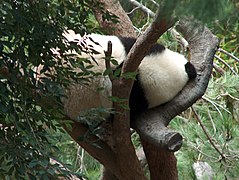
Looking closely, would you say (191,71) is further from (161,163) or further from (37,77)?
(37,77)

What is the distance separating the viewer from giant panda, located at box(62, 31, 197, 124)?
188cm

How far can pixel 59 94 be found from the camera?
4.04 ft

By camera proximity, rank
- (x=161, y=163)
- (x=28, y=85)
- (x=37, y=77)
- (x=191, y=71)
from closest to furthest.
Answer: (x=28, y=85)
(x=37, y=77)
(x=191, y=71)
(x=161, y=163)

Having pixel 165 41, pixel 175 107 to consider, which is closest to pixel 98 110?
pixel 175 107

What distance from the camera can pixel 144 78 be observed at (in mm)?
1946

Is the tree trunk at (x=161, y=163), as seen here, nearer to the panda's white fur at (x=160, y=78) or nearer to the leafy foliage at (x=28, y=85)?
the panda's white fur at (x=160, y=78)

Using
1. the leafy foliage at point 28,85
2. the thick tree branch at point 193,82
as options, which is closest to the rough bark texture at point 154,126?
the thick tree branch at point 193,82

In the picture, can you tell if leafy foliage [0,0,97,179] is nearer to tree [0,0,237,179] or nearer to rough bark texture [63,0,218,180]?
tree [0,0,237,179]

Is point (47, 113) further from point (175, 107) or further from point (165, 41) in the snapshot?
Answer: point (165, 41)

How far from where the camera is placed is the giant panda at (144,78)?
1.88 meters

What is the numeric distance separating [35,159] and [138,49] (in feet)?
1.38

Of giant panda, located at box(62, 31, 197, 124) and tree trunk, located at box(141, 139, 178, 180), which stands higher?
giant panda, located at box(62, 31, 197, 124)

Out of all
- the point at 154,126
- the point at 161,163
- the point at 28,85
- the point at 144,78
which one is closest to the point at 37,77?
the point at 28,85

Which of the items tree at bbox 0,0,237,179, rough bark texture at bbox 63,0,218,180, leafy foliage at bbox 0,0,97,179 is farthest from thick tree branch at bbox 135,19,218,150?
leafy foliage at bbox 0,0,97,179
